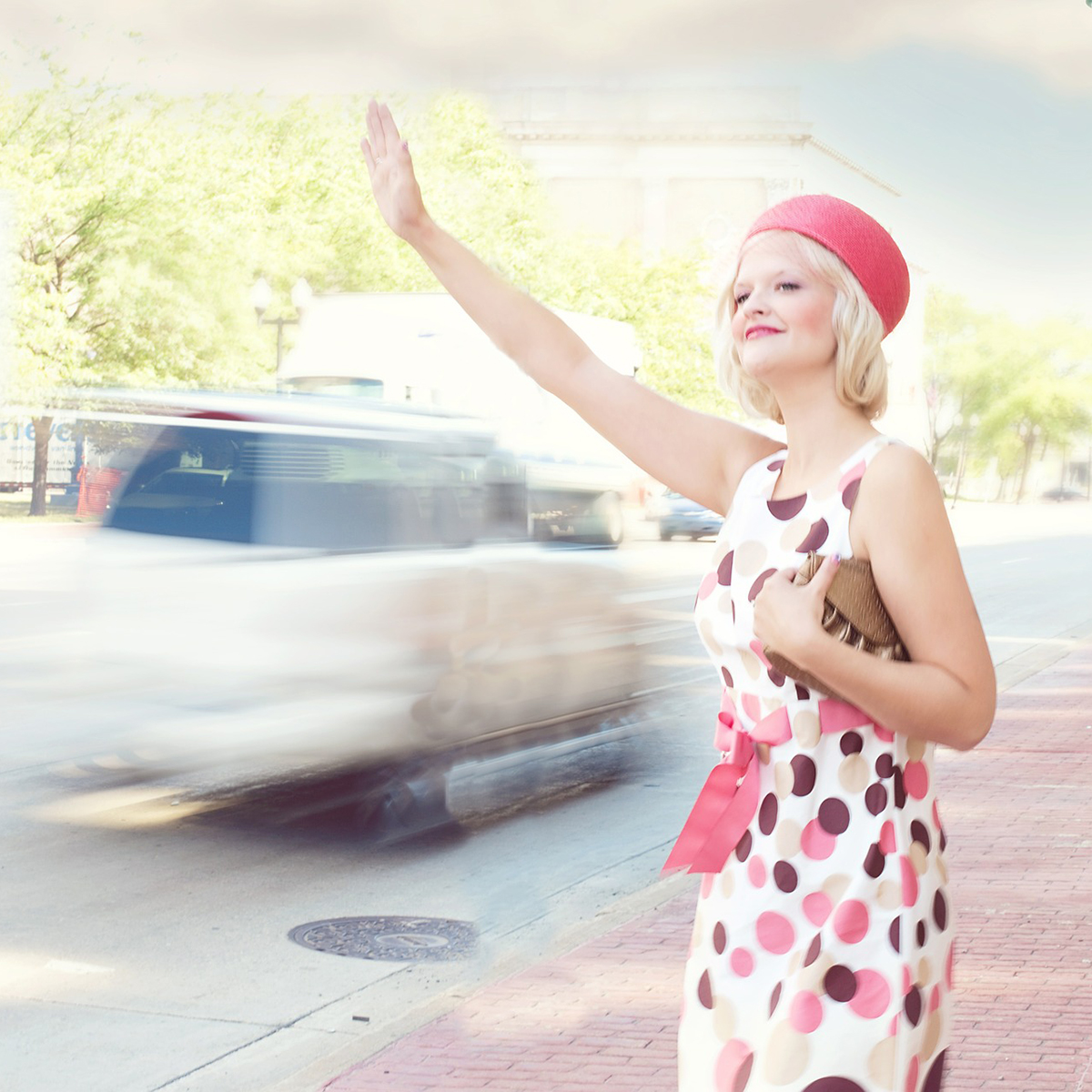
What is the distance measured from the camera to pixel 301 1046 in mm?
4594

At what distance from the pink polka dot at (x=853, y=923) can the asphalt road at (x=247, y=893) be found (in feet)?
9.09

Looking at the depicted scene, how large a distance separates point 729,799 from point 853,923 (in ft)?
0.62

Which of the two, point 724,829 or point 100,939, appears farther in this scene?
point 100,939

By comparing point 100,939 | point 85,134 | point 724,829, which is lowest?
point 100,939

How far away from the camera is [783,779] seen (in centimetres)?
183

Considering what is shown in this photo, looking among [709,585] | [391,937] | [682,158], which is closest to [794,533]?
[709,585]

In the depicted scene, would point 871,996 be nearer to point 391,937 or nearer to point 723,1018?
point 723,1018

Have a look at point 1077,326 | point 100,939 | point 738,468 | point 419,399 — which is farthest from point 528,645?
point 1077,326

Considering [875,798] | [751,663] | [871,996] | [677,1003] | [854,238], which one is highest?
[854,238]

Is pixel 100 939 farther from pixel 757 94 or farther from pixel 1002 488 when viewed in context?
pixel 1002 488

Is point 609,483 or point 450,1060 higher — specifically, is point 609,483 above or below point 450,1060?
above

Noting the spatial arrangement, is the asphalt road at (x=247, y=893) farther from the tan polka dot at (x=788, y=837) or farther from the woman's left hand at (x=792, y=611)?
the woman's left hand at (x=792, y=611)

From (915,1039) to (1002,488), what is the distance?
9165 centimetres

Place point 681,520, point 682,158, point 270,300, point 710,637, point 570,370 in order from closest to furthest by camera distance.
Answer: point 710,637 → point 570,370 → point 270,300 → point 681,520 → point 682,158
